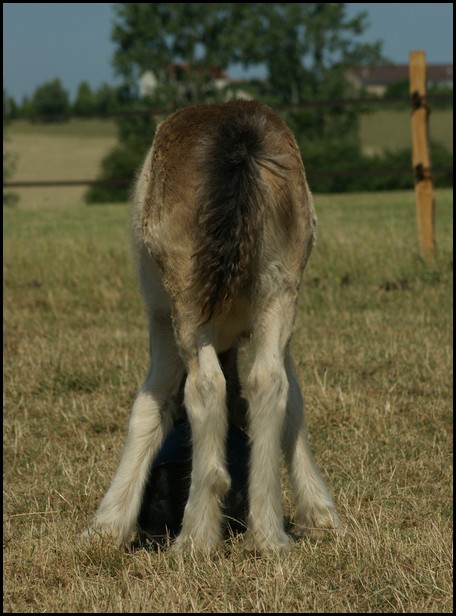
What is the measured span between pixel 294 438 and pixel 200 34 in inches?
2048

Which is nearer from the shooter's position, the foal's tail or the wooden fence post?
the foal's tail

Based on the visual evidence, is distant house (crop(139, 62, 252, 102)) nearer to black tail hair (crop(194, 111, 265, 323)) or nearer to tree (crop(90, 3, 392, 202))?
Result: tree (crop(90, 3, 392, 202))

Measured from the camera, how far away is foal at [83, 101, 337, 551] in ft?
13.0

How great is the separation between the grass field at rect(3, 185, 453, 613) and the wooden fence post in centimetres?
26

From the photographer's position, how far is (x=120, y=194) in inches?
1583

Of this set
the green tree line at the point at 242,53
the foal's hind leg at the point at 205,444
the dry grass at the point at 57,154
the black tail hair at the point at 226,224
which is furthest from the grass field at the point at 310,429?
the green tree line at the point at 242,53

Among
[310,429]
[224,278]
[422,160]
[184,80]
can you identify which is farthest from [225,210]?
[184,80]

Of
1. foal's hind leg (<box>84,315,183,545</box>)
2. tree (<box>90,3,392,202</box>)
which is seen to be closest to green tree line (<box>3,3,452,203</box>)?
tree (<box>90,3,392,202</box>)

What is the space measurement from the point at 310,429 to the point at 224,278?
2524mm

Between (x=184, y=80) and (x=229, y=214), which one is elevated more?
(x=184, y=80)

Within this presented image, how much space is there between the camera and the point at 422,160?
11.7 metres

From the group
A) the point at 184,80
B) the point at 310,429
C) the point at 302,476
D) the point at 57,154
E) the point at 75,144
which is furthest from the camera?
the point at 75,144

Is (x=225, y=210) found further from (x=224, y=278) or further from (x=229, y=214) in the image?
(x=224, y=278)

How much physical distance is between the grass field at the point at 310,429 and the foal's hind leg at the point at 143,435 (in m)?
0.16
